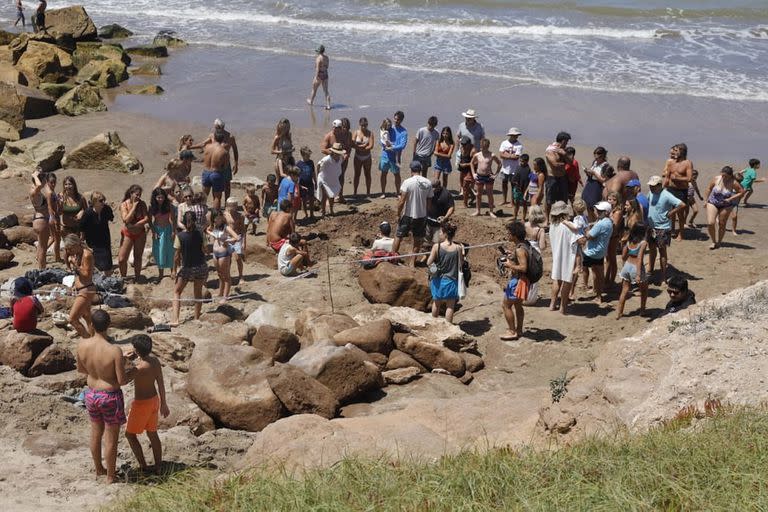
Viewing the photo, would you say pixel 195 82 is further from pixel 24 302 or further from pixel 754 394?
pixel 754 394

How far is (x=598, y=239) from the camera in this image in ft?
41.1

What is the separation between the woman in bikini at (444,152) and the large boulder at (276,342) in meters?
5.75

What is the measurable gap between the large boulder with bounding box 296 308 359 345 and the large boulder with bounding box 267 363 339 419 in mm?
1425

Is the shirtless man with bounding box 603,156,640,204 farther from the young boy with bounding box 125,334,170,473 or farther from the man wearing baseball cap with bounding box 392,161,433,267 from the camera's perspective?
the young boy with bounding box 125,334,170,473

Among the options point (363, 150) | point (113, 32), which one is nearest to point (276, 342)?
point (363, 150)

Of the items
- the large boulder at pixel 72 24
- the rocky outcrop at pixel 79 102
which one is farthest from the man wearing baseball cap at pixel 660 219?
the large boulder at pixel 72 24

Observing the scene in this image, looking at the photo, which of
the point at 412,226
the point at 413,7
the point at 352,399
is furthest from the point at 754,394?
the point at 413,7

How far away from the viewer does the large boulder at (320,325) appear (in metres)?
11.3

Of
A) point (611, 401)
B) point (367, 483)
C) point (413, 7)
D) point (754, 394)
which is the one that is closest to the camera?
point (367, 483)

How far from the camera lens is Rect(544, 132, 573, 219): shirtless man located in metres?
14.4

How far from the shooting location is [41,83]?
2388cm

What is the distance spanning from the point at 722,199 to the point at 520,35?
16879mm

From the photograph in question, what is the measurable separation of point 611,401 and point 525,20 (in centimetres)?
2575

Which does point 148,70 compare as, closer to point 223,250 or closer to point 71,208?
point 71,208
